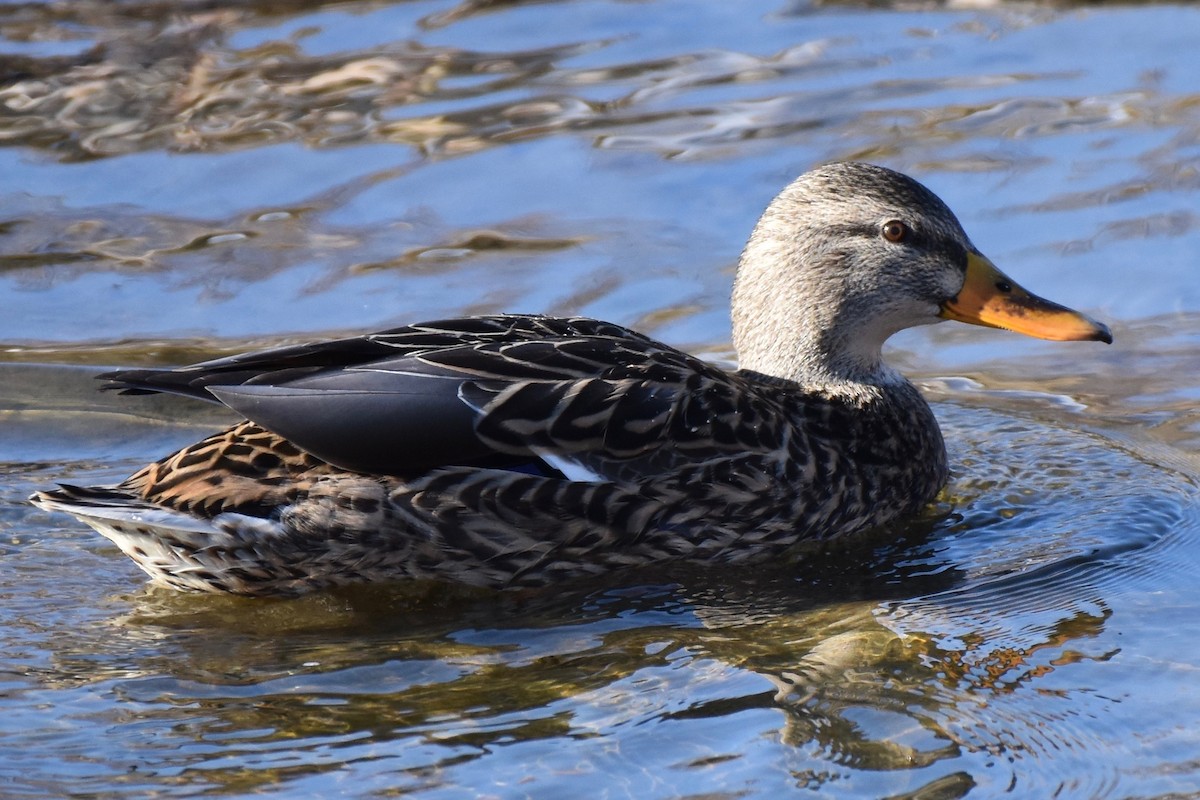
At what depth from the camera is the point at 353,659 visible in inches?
231

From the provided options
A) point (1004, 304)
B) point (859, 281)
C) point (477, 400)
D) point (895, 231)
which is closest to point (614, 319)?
point (859, 281)

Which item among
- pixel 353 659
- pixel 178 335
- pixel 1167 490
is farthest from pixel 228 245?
pixel 1167 490

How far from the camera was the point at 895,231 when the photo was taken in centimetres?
712

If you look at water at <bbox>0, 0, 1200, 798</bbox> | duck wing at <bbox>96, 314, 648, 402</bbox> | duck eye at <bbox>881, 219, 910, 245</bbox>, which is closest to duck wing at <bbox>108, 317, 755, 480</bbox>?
duck wing at <bbox>96, 314, 648, 402</bbox>

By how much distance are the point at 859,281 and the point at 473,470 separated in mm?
1871

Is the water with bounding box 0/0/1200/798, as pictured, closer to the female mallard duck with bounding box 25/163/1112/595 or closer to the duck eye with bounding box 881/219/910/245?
the female mallard duck with bounding box 25/163/1112/595

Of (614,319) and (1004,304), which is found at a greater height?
(1004,304)

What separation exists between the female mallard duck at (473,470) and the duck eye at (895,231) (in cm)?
81

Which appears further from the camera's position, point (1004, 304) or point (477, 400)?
point (1004, 304)

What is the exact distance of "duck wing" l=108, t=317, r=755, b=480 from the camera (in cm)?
608

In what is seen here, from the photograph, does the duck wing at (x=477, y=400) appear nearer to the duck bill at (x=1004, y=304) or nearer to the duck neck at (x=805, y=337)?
the duck neck at (x=805, y=337)

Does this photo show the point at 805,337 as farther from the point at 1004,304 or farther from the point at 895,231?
the point at 1004,304

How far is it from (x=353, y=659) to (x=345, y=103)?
6284mm

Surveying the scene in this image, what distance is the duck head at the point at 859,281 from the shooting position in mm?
7121
